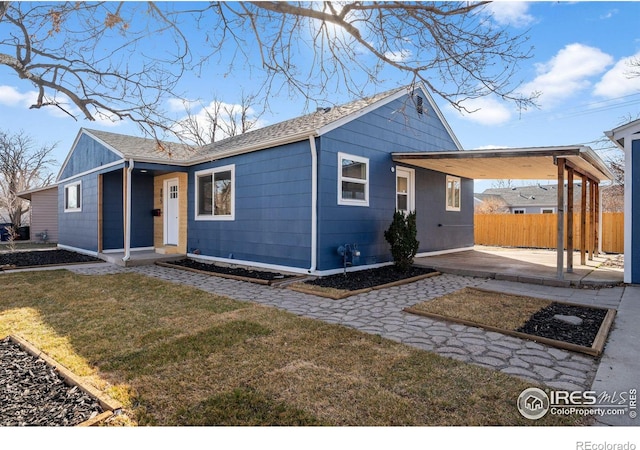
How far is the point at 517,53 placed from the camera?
3672mm

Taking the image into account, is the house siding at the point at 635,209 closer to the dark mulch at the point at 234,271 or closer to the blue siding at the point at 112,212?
the dark mulch at the point at 234,271

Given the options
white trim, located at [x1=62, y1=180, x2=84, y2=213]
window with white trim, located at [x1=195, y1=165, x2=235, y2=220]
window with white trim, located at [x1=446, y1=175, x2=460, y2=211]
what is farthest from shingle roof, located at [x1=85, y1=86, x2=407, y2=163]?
window with white trim, located at [x1=446, y1=175, x2=460, y2=211]

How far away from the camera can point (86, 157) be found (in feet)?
40.2

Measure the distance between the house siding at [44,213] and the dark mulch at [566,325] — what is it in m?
21.8

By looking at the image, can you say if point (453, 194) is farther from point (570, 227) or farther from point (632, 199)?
point (632, 199)

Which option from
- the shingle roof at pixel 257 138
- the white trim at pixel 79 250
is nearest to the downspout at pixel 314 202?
the shingle roof at pixel 257 138

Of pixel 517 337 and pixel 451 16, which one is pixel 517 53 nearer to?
pixel 451 16

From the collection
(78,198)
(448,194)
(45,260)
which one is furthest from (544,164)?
(78,198)

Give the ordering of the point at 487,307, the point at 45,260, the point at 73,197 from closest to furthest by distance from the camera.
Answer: the point at 487,307, the point at 45,260, the point at 73,197

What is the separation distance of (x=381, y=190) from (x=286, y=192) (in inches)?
94.7

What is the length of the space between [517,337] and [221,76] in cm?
465

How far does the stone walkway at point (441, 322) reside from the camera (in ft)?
9.77

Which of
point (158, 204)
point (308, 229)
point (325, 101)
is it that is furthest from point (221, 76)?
point (158, 204)
